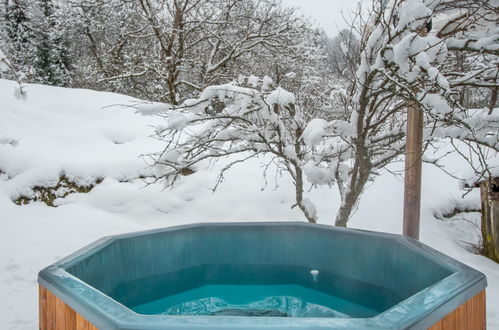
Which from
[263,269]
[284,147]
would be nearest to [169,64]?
[284,147]

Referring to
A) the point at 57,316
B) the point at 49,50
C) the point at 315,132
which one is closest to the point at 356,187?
the point at 315,132

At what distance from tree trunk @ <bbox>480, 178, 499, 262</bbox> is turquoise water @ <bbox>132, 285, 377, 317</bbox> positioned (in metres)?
2.34

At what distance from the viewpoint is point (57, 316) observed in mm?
2520

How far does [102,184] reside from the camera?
6.79 m

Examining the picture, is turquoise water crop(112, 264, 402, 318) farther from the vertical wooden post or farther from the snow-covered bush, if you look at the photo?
the snow-covered bush

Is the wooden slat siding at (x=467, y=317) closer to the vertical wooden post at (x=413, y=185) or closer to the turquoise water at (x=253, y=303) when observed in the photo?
the turquoise water at (x=253, y=303)

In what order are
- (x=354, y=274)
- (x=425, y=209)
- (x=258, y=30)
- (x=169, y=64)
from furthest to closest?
1. (x=258, y=30)
2. (x=169, y=64)
3. (x=425, y=209)
4. (x=354, y=274)

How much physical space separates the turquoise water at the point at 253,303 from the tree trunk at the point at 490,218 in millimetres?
2344

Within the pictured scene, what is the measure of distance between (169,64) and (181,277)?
668cm

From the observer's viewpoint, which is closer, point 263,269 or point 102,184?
point 263,269

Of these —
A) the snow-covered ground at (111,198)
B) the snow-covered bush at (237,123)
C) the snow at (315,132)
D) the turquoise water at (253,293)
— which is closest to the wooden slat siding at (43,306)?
the turquoise water at (253,293)

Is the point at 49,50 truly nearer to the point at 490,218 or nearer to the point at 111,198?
the point at 111,198

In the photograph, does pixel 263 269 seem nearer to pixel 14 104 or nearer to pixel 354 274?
pixel 354 274

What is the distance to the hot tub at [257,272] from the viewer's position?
3.22 metres
